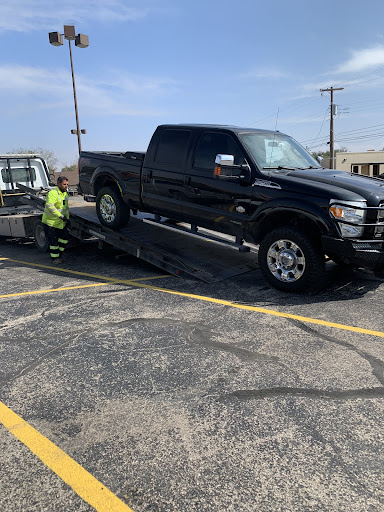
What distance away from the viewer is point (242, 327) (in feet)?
14.9

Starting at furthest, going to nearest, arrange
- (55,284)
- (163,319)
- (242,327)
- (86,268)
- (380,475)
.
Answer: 1. (86,268)
2. (55,284)
3. (163,319)
4. (242,327)
5. (380,475)

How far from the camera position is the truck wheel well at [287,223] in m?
5.32

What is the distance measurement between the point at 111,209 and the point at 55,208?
1095 mm

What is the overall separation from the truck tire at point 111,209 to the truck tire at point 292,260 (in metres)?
3.05

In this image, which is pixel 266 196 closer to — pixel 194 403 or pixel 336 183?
pixel 336 183

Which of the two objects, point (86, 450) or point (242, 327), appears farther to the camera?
point (242, 327)

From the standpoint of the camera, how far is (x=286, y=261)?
5.50 m

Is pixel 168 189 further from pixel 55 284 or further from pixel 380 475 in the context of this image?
pixel 380 475

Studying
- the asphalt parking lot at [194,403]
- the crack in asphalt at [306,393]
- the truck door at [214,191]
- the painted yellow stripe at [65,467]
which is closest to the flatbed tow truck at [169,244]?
the truck door at [214,191]

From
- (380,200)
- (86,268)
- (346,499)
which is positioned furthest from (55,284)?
(346,499)

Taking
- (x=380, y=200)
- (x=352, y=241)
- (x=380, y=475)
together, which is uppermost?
(x=380, y=200)

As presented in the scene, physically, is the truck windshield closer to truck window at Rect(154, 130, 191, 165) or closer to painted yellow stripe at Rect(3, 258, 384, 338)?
truck window at Rect(154, 130, 191, 165)

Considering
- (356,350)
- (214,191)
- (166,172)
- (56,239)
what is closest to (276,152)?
(214,191)

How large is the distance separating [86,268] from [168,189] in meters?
2.21
